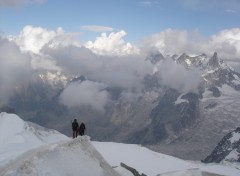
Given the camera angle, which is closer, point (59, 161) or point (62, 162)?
point (59, 161)

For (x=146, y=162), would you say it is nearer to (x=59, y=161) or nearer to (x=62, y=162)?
(x=62, y=162)

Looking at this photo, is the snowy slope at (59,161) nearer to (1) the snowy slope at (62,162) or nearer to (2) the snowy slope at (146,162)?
(1) the snowy slope at (62,162)

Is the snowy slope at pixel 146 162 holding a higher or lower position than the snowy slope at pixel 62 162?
lower

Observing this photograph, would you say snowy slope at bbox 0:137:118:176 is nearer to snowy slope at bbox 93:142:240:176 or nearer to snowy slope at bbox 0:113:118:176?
snowy slope at bbox 0:113:118:176

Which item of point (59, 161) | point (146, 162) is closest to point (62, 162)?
point (59, 161)

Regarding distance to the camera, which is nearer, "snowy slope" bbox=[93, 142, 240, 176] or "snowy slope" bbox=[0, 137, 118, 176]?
"snowy slope" bbox=[0, 137, 118, 176]

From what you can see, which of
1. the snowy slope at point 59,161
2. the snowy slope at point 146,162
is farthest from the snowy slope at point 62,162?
the snowy slope at point 146,162

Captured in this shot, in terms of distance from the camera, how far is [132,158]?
4611 inches

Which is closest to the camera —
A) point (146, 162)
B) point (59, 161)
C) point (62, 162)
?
point (59, 161)

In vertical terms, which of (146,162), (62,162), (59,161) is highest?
(59,161)

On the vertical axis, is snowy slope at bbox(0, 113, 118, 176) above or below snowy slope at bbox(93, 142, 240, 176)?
above

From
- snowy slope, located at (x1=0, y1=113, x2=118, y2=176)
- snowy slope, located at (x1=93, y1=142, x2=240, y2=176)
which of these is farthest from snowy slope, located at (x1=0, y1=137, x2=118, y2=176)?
snowy slope, located at (x1=93, y1=142, x2=240, y2=176)

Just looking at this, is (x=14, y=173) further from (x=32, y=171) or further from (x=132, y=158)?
(x=132, y=158)

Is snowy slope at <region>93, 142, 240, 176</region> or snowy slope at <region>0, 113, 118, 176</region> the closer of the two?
snowy slope at <region>0, 113, 118, 176</region>
